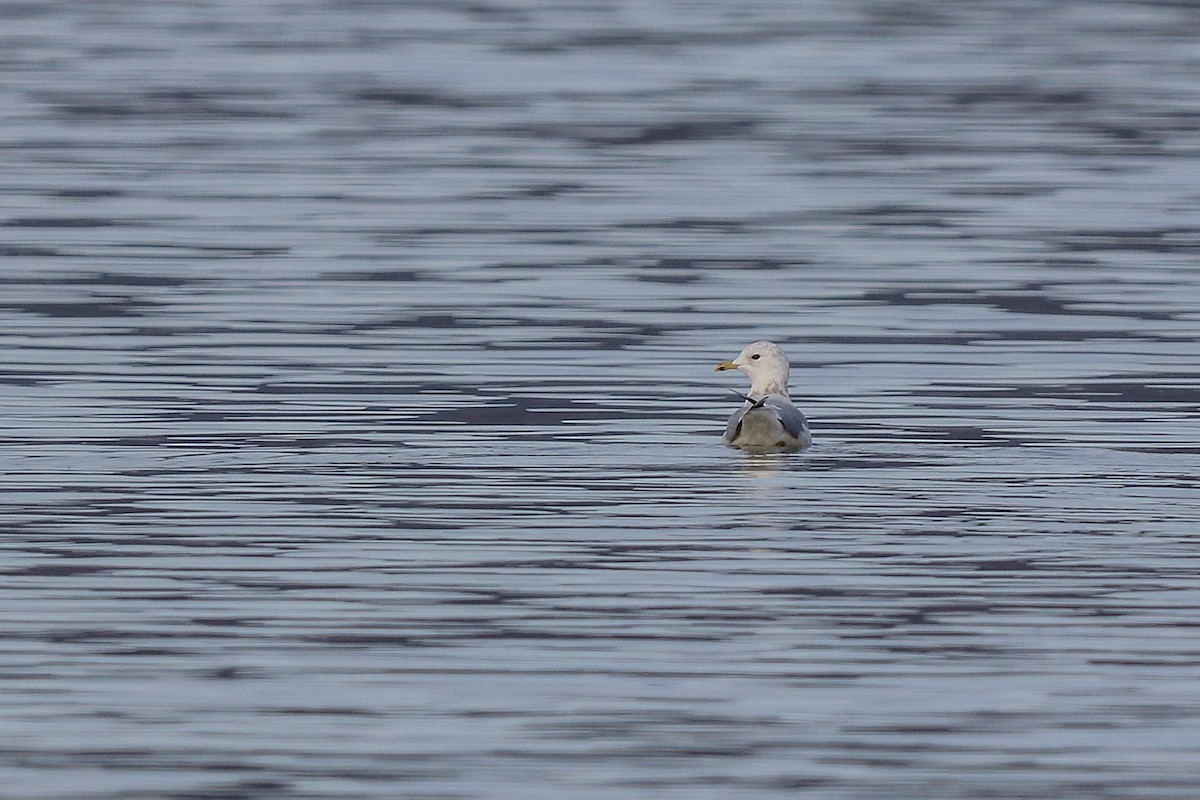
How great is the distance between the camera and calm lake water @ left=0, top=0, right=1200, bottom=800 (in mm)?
11078

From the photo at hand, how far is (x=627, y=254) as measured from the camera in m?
26.4

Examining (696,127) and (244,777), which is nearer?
(244,777)

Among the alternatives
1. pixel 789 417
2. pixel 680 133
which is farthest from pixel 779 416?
pixel 680 133

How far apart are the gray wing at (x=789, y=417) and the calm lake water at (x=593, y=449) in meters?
0.18

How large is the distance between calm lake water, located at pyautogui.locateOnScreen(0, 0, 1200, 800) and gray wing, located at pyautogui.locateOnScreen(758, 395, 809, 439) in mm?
176

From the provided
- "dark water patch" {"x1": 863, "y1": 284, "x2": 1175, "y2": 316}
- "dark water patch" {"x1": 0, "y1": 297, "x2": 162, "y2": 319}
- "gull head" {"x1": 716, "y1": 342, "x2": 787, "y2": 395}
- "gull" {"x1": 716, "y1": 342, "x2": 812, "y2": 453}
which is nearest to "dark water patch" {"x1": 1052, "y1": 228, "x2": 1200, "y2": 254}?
"dark water patch" {"x1": 863, "y1": 284, "x2": 1175, "y2": 316}

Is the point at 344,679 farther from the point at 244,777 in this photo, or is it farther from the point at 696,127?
the point at 696,127

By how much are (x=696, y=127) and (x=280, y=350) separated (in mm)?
15994

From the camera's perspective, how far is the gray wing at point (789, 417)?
17.1 metres

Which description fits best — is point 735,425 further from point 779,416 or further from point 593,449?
point 593,449

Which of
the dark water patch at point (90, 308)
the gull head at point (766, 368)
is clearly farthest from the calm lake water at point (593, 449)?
the gull head at point (766, 368)

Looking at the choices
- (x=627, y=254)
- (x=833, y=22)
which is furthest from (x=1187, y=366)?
(x=833, y=22)

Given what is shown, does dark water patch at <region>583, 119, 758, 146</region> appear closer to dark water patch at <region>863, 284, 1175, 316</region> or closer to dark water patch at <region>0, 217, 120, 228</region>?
dark water patch at <region>0, 217, 120, 228</region>

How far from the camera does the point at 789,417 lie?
56.3ft
